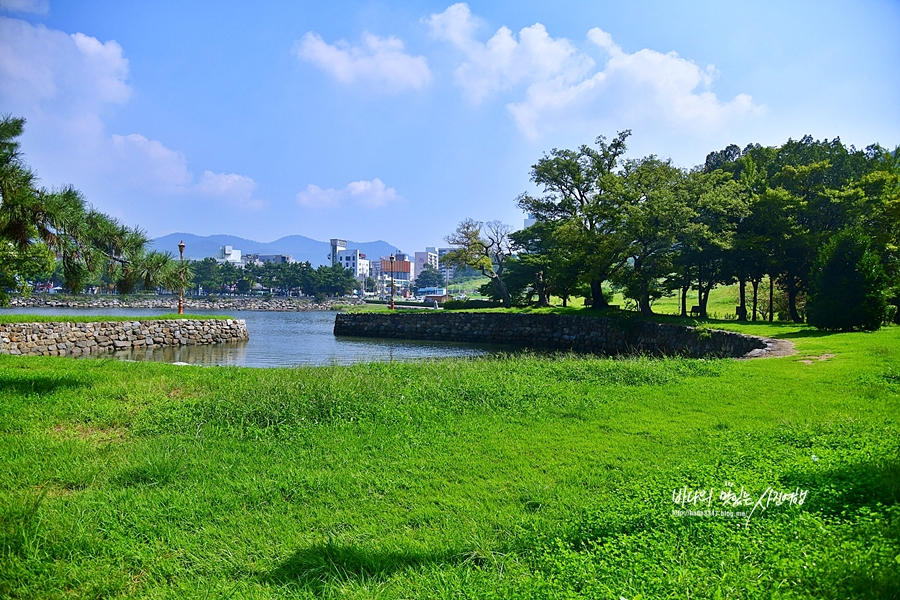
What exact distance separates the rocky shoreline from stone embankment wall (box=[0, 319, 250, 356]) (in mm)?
46364

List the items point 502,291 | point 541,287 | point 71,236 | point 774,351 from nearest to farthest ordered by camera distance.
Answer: point 71,236
point 774,351
point 541,287
point 502,291

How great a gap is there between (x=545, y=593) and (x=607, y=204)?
26066 mm

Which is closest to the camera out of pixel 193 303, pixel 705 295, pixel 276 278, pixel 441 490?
pixel 441 490

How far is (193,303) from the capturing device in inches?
2916

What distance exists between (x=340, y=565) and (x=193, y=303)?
3104 inches

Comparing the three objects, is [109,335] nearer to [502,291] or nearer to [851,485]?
[502,291]

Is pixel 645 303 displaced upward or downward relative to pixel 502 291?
downward

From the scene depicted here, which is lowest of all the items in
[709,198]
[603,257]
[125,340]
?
[125,340]

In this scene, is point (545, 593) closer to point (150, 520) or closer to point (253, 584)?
point (253, 584)

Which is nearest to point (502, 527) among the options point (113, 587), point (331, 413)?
point (113, 587)

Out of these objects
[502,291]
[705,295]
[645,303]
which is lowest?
[645,303]

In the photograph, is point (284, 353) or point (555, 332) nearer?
point (284, 353)

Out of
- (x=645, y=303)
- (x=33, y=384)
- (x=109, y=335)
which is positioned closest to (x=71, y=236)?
(x=33, y=384)

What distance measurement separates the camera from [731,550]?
9.21 ft
